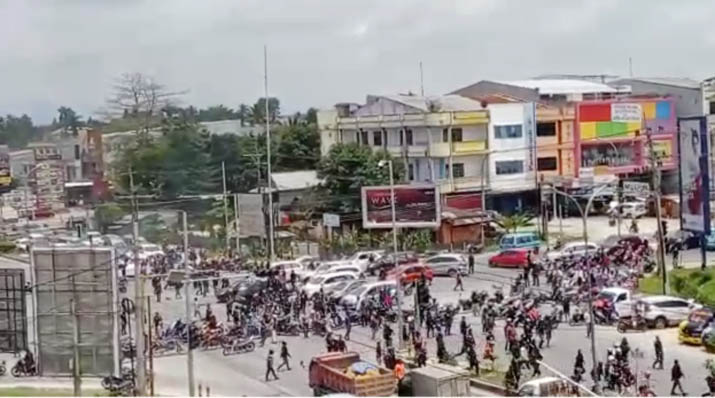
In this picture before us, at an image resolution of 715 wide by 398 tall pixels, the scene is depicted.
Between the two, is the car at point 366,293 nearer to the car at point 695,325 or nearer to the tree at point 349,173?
the tree at point 349,173

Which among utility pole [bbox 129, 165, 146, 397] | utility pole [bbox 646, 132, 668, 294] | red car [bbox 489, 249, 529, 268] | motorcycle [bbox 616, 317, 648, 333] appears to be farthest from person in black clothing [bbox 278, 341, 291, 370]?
utility pole [bbox 646, 132, 668, 294]

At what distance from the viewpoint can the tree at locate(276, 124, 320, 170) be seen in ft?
17.4

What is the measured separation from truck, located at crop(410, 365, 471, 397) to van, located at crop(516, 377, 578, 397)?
0.19 m

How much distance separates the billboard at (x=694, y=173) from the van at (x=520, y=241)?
672mm

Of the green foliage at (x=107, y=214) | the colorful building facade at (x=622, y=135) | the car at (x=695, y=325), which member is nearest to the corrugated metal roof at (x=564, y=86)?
the colorful building facade at (x=622, y=135)

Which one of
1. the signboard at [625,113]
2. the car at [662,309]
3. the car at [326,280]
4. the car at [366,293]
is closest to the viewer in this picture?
the car at [662,309]

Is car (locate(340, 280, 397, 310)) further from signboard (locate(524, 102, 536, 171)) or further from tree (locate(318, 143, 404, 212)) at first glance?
signboard (locate(524, 102, 536, 171))

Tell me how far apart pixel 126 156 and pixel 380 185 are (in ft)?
3.94

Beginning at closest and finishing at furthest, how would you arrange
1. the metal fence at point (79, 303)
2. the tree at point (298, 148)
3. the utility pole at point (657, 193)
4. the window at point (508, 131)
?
the metal fence at point (79, 303), the utility pole at point (657, 193), the window at point (508, 131), the tree at point (298, 148)

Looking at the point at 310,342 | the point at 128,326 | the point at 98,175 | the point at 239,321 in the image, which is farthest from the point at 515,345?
the point at 98,175

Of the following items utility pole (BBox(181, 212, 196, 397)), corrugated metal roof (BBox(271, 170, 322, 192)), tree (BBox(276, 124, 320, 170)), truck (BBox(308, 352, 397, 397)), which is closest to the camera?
truck (BBox(308, 352, 397, 397))

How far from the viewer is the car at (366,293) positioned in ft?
14.2

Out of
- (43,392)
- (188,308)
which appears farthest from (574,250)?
(43,392)

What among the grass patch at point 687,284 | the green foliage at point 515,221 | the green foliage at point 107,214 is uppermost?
the green foliage at point 107,214
